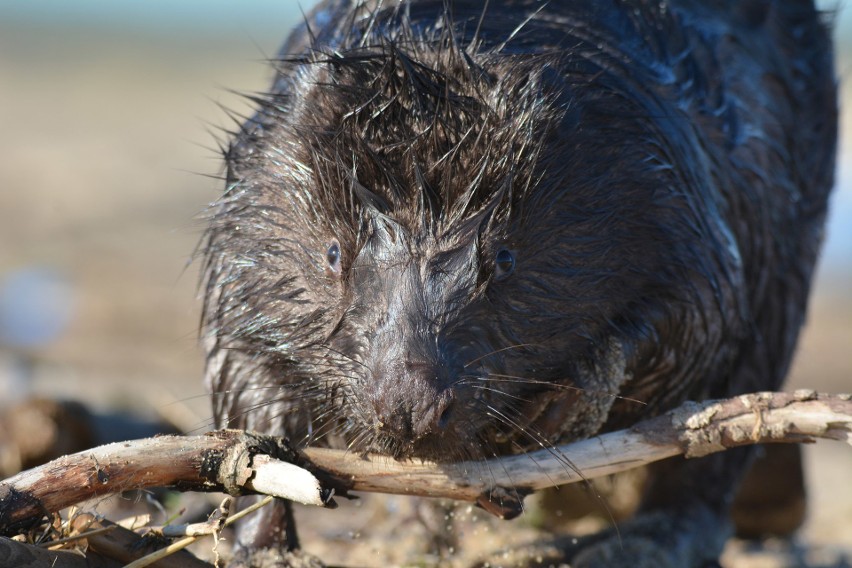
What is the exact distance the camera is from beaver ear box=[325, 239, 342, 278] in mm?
3326

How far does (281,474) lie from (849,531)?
188 inches

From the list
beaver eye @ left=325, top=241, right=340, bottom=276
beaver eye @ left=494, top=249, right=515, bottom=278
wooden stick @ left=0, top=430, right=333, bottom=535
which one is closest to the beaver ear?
beaver eye @ left=325, top=241, right=340, bottom=276

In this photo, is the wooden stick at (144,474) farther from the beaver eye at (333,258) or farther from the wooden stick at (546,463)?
the beaver eye at (333,258)

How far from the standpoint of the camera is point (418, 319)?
2.96m

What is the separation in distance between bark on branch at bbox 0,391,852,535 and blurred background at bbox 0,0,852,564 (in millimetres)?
1080

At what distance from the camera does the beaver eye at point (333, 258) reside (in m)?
3.33

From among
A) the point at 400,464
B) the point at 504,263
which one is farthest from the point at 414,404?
the point at 504,263

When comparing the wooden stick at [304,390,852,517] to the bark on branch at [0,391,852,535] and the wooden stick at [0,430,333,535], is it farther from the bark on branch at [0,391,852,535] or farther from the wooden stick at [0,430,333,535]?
the wooden stick at [0,430,333,535]

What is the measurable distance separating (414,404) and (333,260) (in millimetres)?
732

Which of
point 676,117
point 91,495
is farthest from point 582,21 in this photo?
point 91,495

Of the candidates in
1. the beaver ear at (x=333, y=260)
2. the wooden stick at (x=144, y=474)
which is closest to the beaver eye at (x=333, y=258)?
the beaver ear at (x=333, y=260)

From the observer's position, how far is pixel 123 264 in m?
13.8

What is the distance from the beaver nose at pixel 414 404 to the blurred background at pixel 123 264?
132 cm

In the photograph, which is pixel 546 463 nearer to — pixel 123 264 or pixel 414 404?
pixel 414 404
